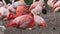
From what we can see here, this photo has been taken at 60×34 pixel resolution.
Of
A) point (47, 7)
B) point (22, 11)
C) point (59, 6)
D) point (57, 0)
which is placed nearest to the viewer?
point (22, 11)

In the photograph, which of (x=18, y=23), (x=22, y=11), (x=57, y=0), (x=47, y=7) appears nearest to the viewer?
(x=18, y=23)

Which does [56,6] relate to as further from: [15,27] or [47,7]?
[15,27]

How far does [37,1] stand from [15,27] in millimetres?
1427

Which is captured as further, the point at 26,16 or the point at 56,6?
the point at 56,6

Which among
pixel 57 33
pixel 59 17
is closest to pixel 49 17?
pixel 59 17

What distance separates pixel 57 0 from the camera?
3.84m

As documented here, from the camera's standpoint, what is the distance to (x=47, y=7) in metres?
4.10

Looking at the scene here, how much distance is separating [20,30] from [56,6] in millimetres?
1069

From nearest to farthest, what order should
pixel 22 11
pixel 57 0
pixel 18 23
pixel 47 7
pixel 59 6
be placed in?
1. pixel 18 23
2. pixel 22 11
3. pixel 59 6
4. pixel 57 0
5. pixel 47 7

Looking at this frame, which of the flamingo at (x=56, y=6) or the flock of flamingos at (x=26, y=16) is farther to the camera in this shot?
the flamingo at (x=56, y=6)

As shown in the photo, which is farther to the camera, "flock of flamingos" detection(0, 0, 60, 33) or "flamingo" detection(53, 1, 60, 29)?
"flamingo" detection(53, 1, 60, 29)

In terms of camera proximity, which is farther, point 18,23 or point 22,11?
point 22,11

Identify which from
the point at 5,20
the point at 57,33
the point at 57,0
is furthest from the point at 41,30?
the point at 57,0

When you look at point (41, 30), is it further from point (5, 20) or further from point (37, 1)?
point (37, 1)
